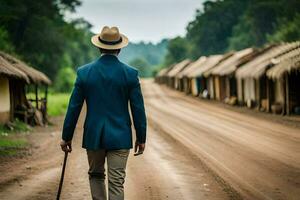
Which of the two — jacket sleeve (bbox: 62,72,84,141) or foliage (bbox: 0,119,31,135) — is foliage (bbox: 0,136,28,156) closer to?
foliage (bbox: 0,119,31,135)

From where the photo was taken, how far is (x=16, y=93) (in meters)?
24.4

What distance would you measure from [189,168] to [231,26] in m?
102

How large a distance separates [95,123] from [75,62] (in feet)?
326

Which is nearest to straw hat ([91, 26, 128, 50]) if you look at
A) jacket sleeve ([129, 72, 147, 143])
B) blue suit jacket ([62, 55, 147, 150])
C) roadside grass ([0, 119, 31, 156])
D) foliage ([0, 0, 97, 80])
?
blue suit jacket ([62, 55, 147, 150])

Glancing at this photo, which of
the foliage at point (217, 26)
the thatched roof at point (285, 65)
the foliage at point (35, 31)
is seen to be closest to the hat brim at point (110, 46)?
the thatched roof at point (285, 65)

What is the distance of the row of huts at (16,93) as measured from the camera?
67.8 ft

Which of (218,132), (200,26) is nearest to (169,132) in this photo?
(218,132)

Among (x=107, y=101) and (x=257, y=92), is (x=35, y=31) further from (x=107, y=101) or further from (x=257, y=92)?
(x=107, y=101)

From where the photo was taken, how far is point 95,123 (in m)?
6.00

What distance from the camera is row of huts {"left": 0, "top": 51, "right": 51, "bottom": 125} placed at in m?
20.7

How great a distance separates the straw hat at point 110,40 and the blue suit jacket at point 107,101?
0.17 meters

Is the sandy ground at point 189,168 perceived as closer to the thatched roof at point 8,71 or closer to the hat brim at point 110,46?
the thatched roof at point 8,71

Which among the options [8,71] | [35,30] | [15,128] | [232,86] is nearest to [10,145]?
[8,71]

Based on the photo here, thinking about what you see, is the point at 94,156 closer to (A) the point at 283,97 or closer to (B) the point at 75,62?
(A) the point at 283,97
